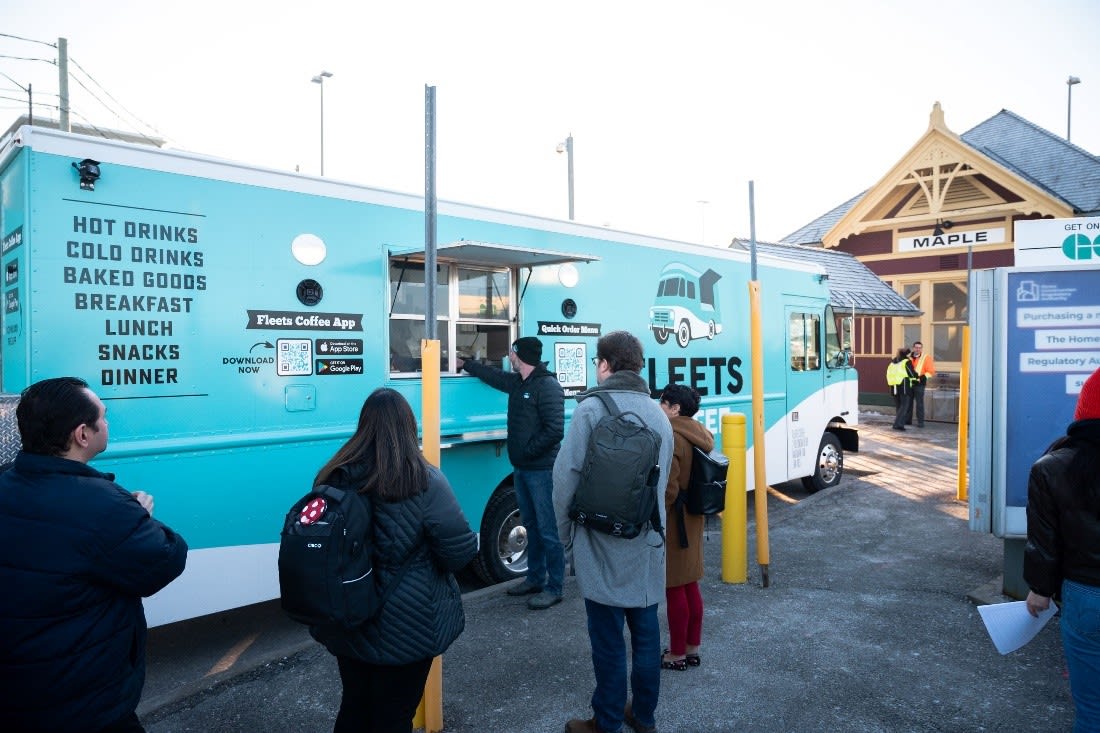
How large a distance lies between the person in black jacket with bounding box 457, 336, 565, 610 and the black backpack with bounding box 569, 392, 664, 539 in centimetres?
189

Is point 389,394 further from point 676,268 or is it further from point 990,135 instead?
point 990,135

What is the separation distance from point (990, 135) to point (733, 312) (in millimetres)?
17095

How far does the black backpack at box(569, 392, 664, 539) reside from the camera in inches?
133

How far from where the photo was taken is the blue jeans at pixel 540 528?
5496mm

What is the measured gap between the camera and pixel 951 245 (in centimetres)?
1908

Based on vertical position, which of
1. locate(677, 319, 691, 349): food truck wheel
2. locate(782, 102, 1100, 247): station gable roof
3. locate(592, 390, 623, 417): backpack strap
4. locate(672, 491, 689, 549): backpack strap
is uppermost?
locate(782, 102, 1100, 247): station gable roof

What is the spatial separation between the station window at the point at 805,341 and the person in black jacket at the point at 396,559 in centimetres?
726

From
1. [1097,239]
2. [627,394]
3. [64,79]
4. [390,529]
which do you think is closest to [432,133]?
[627,394]

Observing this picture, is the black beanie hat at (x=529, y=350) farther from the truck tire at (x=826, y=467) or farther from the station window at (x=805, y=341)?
the truck tire at (x=826, y=467)

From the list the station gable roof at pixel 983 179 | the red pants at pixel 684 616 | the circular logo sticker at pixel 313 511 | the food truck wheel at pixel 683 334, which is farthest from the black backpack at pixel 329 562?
the station gable roof at pixel 983 179

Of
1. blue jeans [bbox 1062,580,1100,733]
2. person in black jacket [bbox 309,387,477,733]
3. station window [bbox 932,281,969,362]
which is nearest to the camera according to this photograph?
person in black jacket [bbox 309,387,477,733]

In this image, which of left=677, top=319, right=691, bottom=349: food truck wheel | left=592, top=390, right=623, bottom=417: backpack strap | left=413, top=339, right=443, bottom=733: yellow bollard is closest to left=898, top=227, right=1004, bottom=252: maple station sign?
left=677, top=319, right=691, bottom=349: food truck wheel

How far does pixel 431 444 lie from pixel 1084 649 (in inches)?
106

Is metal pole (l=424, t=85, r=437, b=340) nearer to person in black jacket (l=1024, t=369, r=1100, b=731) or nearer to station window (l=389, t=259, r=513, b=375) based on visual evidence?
station window (l=389, t=259, r=513, b=375)
